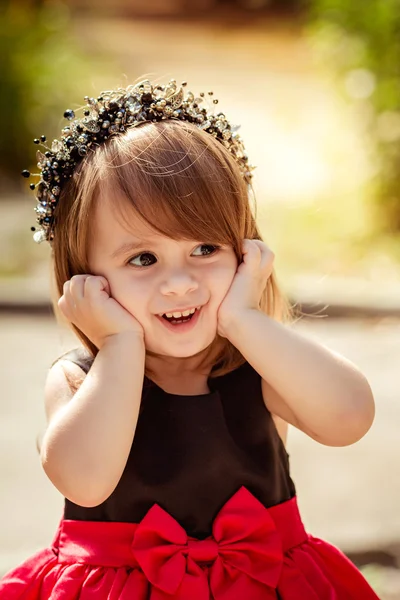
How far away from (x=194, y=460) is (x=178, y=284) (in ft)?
1.48

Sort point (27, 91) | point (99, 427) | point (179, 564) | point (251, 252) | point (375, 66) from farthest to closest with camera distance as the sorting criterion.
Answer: point (27, 91) → point (375, 66) → point (251, 252) → point (179, 564) → point (99, 427)

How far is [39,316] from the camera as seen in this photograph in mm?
5848

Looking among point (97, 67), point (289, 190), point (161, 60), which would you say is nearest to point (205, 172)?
point (289, 190)

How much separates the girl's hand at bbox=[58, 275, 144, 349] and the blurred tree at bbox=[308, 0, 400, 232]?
14.4 feet

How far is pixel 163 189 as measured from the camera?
84.0 inches

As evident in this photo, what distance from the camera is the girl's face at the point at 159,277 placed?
2127mm

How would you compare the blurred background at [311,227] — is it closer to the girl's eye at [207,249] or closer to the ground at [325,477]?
the ground at [325,477]

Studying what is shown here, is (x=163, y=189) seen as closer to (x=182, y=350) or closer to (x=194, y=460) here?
(x=182, y=350)

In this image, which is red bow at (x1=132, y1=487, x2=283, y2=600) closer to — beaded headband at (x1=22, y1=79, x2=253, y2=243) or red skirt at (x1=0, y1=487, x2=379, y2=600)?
red skirt at (x1=0, y1=487, x2=379, y2=600)

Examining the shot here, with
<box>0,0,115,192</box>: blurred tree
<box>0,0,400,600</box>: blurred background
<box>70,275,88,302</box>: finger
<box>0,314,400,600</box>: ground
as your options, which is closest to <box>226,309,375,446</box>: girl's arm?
<box>70,275,88,302</box>: finger

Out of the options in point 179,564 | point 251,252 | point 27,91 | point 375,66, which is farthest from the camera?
point 27,91

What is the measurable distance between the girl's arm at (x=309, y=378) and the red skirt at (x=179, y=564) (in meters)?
0.27

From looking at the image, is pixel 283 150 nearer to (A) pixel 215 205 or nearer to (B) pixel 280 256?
(B) pixel 280 256

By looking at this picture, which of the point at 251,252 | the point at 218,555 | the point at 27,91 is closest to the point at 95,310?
the point at 251,252
